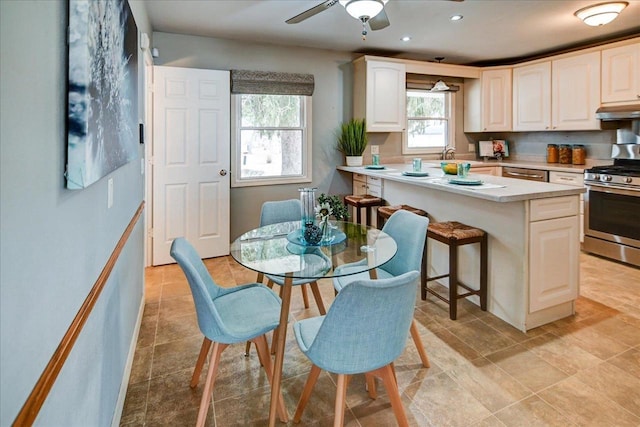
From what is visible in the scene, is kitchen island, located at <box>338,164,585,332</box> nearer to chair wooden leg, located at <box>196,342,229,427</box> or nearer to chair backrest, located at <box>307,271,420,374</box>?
chair backrest, located at <box>307,271,420,374</box>

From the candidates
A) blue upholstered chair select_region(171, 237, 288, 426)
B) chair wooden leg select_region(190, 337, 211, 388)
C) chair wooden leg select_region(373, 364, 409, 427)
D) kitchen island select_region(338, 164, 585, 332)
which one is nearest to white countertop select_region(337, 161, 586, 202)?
kitchen island select_region(338, 164, 585, 332)

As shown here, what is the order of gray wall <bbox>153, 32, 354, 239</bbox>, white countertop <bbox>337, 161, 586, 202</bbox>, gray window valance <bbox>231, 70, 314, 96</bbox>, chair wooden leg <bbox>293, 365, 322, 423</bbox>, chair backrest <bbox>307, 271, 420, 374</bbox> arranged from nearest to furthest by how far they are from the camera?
chair backrest <bbox>307, 271, 420, 374</bbox>, chair wooden leg <bbox>293, 365, 322, 423</bbox>, white countertop <bbox>337, 161, 586, 202</bbox>, gray wall <bbox>153, 32, 354, 239</bbox>, gray window valance <bbox>231, 70, 314, 96</bbox>

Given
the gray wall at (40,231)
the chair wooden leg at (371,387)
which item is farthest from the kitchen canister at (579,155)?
the gray wall at (40,231)

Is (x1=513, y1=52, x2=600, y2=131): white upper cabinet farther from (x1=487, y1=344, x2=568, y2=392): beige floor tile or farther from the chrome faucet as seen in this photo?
(x1=487, y1=344, x2=568, y2=392): beige floor tile

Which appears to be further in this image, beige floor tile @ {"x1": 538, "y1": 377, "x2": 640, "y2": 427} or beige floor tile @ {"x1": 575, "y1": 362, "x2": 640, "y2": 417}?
beige floor tile @ {"x1": 575, "y1": 362, "x2": 640, "y2": 417}

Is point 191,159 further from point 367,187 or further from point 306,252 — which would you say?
point 306,252

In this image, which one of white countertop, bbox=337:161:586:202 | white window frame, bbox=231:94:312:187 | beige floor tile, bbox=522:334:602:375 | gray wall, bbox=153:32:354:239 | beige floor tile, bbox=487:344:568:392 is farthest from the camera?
white window frame, bbox=231:94:312:187

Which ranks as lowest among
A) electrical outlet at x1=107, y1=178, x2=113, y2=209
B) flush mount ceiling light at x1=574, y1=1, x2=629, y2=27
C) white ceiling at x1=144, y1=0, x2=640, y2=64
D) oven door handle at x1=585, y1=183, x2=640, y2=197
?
electrical outlet at x1=107, y1=178, x2=113, y2=209

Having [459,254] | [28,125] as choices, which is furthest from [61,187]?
[459,254]

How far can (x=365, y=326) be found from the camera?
52.6 inches

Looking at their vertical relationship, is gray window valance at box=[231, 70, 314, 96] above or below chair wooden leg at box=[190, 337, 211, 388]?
above

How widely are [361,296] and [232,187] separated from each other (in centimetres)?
356

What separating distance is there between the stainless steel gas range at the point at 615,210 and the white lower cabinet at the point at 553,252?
5.69 ft

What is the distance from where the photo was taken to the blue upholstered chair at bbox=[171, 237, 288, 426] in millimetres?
1590
